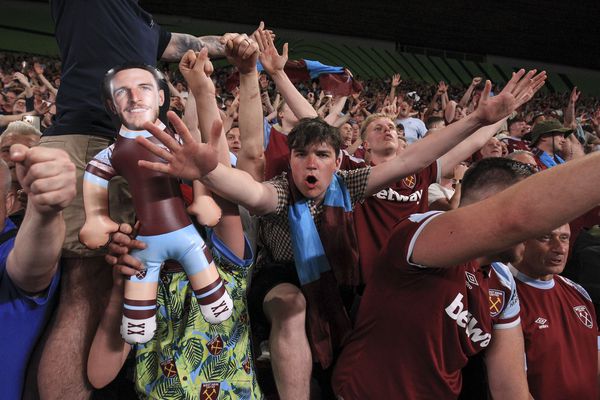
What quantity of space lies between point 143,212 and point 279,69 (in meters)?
1.18

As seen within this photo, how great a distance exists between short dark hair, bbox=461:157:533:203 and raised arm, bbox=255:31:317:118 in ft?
2.71

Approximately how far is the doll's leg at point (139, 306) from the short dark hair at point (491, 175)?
971 mm

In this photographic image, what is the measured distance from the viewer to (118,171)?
100cm

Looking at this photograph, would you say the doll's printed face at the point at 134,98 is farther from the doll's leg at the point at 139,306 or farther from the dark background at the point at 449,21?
the dark background at the point at 449,21

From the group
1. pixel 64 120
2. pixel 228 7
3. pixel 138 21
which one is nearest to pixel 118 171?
pixel 64 120

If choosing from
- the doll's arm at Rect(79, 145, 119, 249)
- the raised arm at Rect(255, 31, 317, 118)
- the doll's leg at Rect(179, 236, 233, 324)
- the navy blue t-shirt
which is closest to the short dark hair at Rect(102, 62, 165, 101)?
the doll's arm at Rect(79, 145, 119, 249)

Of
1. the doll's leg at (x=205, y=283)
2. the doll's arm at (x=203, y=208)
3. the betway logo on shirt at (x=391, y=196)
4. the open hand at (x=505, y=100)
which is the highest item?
the open hand at (x=505, y=100)

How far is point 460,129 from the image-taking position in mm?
1744

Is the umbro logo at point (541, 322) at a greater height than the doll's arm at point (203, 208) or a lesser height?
lesser

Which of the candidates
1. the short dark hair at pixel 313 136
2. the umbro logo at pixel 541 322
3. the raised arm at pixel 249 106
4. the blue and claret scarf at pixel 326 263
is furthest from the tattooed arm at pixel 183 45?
the umbro logo at pixel 541 322

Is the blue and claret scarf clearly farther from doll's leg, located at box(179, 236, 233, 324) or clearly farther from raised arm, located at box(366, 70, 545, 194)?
doll's leg, located at box(179, 236, 233, 324)

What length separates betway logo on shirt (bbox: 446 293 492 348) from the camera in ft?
4.55

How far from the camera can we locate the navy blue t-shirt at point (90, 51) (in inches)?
47.9

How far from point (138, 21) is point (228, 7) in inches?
522
